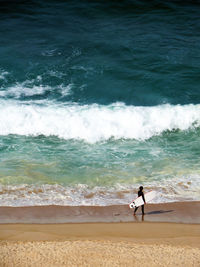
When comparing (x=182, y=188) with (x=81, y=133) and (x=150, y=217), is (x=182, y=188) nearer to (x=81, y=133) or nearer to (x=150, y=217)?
(x=150, y=217)

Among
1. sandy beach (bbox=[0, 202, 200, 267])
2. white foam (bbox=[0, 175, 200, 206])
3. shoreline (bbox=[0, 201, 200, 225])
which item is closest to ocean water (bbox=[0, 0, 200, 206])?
white foam (bbox=[0, 175, 200, 206])

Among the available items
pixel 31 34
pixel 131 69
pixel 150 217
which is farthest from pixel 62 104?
pixel 150 217

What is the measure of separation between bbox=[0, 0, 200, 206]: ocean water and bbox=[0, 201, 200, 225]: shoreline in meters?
0.40

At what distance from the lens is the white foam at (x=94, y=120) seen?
66.3 ft

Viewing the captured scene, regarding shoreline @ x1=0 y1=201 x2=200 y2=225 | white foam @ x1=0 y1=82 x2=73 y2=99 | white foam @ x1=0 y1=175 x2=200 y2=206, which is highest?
white foam @ x1=0 y1=82 x2=73 y2=99

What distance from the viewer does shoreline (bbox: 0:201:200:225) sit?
13.6m

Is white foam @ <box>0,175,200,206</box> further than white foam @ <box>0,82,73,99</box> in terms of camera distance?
No

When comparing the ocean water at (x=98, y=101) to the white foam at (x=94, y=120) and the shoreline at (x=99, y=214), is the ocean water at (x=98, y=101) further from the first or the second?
the shoreline at (x=99, y=214)

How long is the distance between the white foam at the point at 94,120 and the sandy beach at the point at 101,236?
20.3 ft

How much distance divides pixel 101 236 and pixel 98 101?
10.6 metres

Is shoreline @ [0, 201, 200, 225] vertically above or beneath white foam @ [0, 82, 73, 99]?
beneath

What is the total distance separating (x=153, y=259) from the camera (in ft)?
37.5

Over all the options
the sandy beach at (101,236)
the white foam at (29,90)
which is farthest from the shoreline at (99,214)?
the white foam at (29,90)

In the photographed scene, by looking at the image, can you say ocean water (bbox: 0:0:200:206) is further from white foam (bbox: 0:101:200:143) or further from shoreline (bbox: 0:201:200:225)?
shoreline (bbox: 0:201:200:225)
